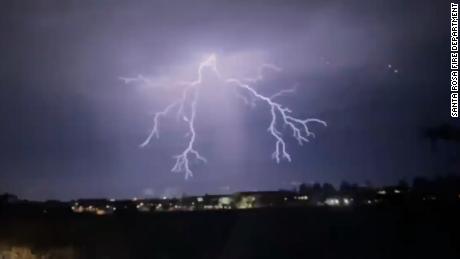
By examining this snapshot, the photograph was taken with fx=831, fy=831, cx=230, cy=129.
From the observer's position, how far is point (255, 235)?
1884 inches

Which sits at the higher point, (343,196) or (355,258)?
(343,196)

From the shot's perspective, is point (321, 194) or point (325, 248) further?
point (321, 194)

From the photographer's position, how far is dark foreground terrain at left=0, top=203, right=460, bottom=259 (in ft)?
128

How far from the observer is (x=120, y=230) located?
5356cm

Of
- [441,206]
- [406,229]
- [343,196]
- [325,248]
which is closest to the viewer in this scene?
[325,248]

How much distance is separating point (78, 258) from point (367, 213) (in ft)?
85.8

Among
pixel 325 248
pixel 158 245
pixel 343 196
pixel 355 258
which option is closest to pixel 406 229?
pixel 325 248

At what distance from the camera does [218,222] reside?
59.8 m

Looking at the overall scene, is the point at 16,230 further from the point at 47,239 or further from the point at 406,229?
the point at 406,229

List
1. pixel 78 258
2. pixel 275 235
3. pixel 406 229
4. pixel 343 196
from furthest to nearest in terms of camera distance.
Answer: pixel 343 196 → pixel 275 235 → pixel 406 229 → pixel 78 258

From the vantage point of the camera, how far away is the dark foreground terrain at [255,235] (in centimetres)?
3906

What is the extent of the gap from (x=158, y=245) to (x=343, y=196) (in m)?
43.4

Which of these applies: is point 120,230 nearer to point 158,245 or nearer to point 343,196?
point 158,245

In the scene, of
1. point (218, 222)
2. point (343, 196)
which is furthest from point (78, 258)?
point (343, 196)
